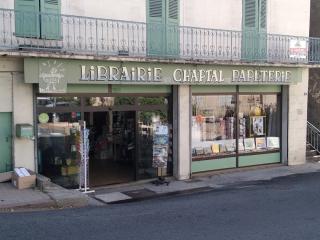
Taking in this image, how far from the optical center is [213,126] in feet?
52.5

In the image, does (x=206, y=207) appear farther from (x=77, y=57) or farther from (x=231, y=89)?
(x=231, y=89)

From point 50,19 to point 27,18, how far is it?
1.90 ft

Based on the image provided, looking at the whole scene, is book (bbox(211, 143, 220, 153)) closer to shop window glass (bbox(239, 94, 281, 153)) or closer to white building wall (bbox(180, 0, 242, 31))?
shop window glass (bbox(239, 94, 281, 153))

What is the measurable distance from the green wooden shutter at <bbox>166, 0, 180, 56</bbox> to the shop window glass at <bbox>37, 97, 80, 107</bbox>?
2990 mm

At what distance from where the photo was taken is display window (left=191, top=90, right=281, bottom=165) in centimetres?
1562

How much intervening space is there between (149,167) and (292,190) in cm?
416

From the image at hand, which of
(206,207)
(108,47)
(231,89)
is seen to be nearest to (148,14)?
(108,47)

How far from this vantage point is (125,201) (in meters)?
11.8

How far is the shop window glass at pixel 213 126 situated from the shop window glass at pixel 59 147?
3975mm

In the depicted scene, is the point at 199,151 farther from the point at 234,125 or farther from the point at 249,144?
the point at 249,144

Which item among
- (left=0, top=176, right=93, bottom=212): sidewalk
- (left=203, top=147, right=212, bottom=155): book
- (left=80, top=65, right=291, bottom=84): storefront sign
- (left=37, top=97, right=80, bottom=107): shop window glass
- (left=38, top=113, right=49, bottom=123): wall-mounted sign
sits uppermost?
(left=80, top=65, right=291, bottom=84): storefront sign

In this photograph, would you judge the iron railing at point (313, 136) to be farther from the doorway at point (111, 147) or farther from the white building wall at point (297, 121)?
the doorway at point (111, 147)

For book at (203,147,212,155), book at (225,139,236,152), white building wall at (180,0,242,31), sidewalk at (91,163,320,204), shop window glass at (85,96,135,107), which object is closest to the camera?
sidewalk at (91,163,320,204)

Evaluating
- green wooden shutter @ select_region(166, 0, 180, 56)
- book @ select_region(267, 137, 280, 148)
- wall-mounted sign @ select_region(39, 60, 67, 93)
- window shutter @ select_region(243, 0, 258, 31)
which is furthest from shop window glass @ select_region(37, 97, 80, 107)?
book @ select_region(267, 137, 280, 148)
